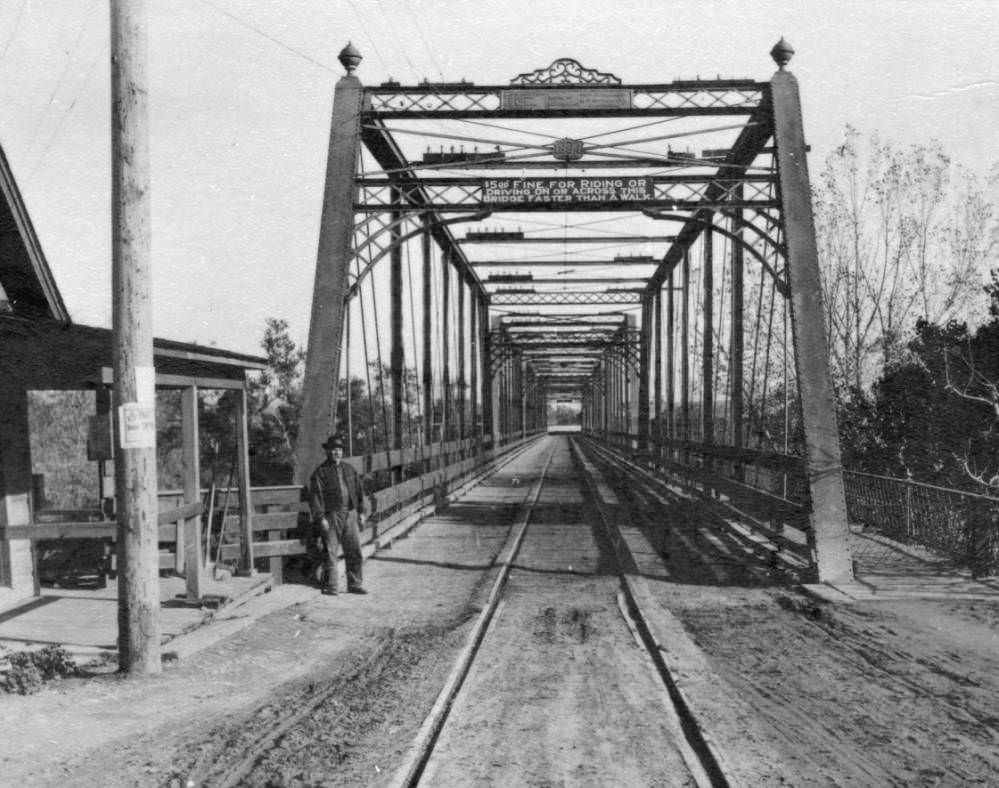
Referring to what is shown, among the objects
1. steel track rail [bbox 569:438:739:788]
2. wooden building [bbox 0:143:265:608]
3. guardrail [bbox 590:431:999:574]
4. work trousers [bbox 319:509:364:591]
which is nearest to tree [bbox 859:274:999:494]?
guardrail [bbox 590:431:999:574]

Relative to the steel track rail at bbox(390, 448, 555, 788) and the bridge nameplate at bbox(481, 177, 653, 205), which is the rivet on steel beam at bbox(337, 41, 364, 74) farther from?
the steel track rail at bbox(390, 448, 555, 788)

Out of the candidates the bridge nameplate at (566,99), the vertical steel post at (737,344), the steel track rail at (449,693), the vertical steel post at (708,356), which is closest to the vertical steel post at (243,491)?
the steel track rail at (449,693)

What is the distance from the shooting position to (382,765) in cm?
489

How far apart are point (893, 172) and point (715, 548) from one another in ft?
50.6

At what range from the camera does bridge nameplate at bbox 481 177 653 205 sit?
15.7 meters

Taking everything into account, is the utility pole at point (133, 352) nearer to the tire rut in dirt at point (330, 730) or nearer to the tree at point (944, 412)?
the tire rut in dirt at point (330, 730)

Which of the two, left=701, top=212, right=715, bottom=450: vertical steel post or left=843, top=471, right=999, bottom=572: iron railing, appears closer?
left=843, top=471, right=999, bottom=572: iron railing

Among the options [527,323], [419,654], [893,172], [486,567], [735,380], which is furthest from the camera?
[527,323]

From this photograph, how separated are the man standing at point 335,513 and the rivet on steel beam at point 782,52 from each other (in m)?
8.24

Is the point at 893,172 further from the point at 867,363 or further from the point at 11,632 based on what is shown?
the point at 11,632

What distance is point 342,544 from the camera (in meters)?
10.6

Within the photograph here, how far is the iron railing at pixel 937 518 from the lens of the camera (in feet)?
35.7

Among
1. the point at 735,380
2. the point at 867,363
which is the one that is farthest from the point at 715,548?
the point at 867,363

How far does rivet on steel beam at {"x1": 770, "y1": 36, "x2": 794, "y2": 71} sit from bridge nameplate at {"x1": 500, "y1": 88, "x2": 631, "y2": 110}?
6.80 ft
